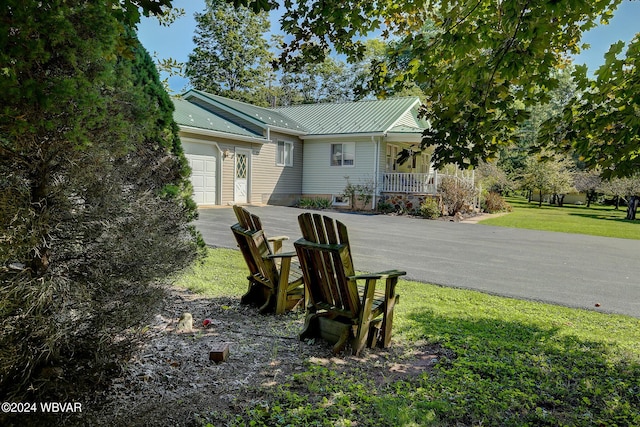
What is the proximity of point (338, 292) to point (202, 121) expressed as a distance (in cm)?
1432

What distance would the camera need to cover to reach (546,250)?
9.84 m

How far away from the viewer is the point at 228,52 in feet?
105

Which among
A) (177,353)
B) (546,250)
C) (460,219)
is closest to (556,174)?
(460,219)

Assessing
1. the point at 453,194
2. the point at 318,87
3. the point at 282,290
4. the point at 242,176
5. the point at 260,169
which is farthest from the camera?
the point at 318,87

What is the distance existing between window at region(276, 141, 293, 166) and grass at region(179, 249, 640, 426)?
1571cm

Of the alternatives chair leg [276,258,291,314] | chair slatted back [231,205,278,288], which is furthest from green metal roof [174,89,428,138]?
chair leg [276,258,291,314]

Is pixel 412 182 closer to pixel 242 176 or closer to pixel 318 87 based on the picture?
pixel 242 176

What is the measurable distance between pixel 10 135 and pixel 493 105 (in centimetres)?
343

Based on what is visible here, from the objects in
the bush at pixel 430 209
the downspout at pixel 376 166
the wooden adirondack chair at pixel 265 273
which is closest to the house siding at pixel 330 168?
the downspout at pixel 376 166

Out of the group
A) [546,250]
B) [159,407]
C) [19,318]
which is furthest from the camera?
[546,250]

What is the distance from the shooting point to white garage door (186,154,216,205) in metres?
15.7

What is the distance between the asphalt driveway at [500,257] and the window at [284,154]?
6.17 m

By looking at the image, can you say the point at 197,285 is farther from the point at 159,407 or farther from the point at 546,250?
the point at 546,250

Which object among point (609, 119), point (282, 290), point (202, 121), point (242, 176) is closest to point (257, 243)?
point (282, 290)
